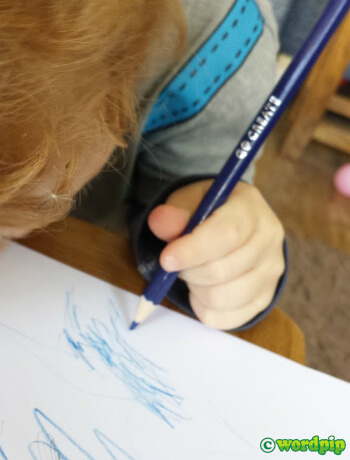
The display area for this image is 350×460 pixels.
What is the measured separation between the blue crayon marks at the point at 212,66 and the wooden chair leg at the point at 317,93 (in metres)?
0.55

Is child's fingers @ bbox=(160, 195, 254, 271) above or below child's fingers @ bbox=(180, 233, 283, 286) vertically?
above

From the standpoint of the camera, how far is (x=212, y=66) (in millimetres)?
374

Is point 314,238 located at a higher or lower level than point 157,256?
lower

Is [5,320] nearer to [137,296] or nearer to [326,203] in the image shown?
[137,296]

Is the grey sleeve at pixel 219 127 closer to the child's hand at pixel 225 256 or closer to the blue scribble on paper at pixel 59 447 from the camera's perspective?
the child's hand at pixel 225 256

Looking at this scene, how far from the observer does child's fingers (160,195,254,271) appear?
28cm

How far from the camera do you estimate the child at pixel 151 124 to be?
203mm

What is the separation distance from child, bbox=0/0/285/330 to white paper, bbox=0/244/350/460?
3cm

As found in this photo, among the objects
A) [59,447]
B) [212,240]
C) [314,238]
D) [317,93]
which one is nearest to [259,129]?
[212,240]

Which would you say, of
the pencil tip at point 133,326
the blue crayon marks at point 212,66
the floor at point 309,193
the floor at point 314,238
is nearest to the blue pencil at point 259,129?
the pencil tip at point 133,326

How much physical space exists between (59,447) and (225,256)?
148mm

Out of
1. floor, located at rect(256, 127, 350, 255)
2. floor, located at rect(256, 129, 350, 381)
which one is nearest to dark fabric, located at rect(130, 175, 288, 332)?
floor, located at rect(256, 129, 350, 381)

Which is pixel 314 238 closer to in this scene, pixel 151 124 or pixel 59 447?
pixel 151 124

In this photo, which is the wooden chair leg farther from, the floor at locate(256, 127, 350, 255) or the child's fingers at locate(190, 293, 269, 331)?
the child's fingers at locate(190, 293, 269, 331)
